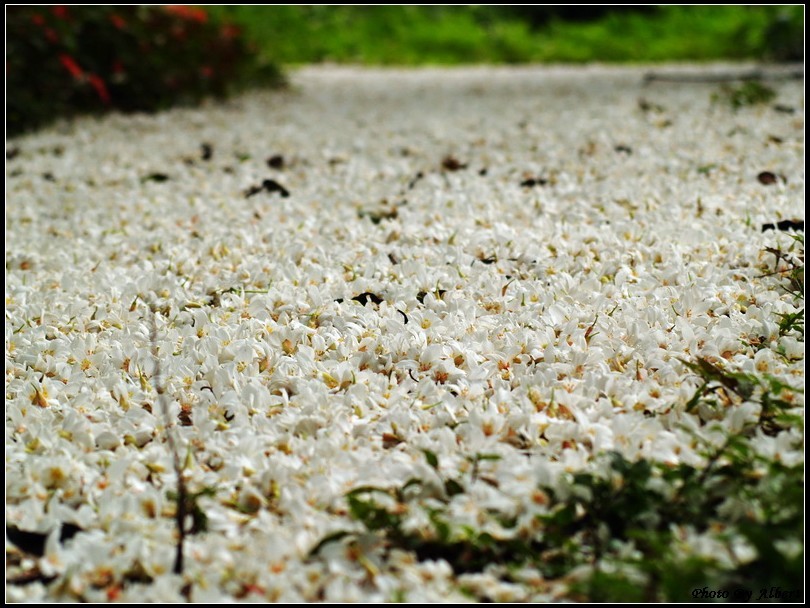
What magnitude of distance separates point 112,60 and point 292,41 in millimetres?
7009

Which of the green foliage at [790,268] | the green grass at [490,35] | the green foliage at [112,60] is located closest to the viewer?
the green foliage at [790,268]

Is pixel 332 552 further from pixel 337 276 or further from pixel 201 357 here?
pixel 337 276

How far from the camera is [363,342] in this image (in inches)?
95.8

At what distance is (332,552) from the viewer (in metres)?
1.61

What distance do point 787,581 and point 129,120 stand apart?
6578 millimetres

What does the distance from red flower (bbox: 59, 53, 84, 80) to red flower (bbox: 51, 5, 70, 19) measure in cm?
33

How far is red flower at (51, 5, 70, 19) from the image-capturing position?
673 cm

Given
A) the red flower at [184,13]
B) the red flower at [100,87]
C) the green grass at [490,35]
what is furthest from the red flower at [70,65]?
the green grass at [490,35]

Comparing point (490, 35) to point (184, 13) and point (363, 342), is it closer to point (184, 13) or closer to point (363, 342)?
point (184, 13)

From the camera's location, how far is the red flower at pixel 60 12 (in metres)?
6.73

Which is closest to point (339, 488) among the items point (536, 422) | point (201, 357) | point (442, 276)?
point (536, 422)

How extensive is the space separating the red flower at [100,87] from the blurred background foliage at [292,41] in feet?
0.08

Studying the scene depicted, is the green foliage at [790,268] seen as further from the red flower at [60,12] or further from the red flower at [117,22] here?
the red flower at [117,22]

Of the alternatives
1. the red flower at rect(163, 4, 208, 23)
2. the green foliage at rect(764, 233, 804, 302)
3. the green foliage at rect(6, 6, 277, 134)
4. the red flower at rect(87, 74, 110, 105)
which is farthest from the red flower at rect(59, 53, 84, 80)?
the green foliage at rect(764, 233, 804, 302)
